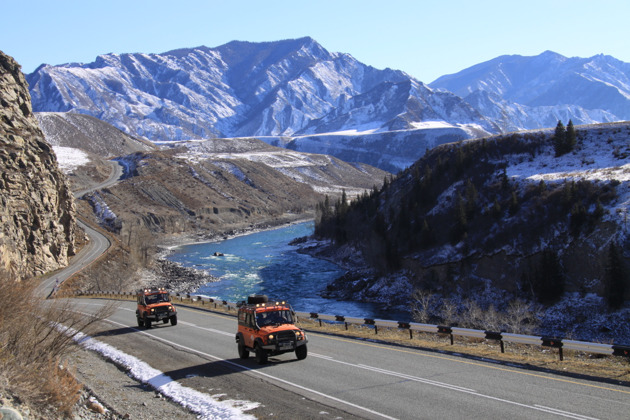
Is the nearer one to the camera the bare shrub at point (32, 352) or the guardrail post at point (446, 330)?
the bare shrub at point (32, 352)

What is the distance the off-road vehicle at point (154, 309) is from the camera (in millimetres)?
30017

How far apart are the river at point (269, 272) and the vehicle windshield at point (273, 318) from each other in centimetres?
3621

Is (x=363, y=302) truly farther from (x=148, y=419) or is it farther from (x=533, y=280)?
(x=148, y=419)

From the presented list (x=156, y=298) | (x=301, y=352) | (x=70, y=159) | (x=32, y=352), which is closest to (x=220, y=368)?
(x=301, y=352)

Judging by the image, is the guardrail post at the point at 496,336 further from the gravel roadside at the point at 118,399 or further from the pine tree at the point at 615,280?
the pine tree at the point at 615,280

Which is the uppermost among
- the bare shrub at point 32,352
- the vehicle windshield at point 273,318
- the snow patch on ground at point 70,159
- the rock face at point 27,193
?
the snow patch on ground at point 70,159

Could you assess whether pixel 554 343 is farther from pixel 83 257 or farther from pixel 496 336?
pixel 83 257

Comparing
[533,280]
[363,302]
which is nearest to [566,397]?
[533,280]

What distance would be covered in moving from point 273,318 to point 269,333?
1024 millimetres

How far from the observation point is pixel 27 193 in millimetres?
65625

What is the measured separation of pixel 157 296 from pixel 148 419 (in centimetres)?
1883

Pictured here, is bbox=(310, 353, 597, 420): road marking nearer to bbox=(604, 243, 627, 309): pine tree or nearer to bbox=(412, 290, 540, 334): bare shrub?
bbox=(412, 290, 540, 334): bare shrub

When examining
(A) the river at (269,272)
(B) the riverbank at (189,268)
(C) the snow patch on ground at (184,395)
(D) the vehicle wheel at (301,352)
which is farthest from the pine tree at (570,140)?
(C) the snow patch on ground at (184,395)

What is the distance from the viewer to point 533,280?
5434 cm
